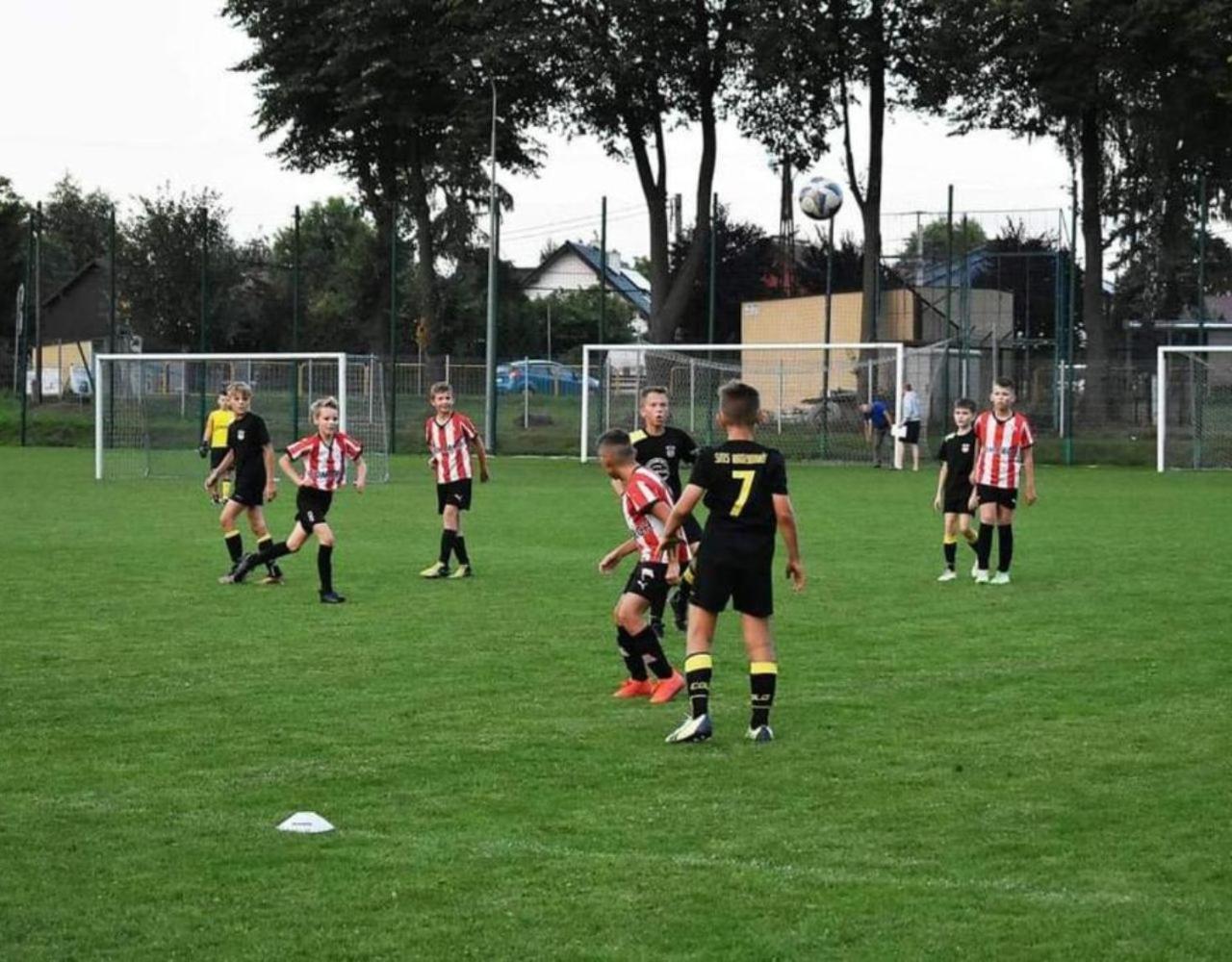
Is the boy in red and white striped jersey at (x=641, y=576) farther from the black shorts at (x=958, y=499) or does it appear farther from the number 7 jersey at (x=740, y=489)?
the black shorts at (x=958, y=499)

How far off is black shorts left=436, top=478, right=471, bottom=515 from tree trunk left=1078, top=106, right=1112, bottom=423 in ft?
87.7

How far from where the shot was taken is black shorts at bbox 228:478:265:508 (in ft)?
57.1

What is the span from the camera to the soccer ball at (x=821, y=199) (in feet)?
142

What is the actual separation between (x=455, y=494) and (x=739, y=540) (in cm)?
895

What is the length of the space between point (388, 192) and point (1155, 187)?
72.0 ft

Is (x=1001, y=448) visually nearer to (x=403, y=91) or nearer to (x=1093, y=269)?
(x=1093, y=269)

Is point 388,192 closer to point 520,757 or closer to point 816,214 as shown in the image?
point 816,214

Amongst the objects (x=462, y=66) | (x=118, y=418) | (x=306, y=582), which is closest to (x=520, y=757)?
(x=306, y=582)

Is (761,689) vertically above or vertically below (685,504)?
below

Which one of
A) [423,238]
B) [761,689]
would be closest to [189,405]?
[423,238]

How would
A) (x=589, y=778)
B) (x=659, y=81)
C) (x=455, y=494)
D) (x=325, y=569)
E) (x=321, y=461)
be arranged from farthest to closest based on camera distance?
(x=659, y=81) < (x=455, y=494) < (x=321, y=461) < (x=325, y=569) < (x=589, y=778)

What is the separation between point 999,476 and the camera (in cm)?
1725

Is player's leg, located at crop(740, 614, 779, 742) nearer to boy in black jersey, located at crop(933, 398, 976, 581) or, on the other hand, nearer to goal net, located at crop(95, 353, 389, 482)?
boy in black jersey, located at crop(933, 398, 976, 581)

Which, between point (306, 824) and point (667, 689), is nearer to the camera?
point (306, 824)
